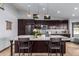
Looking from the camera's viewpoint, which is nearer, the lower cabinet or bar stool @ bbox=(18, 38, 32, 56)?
bar stool @ bbox=(18, 38, 32, 56)

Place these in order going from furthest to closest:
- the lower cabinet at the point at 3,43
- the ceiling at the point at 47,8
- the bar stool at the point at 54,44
A: the ceiling at the point at 47,8 → the lower cabinet at the point at 3,43 → the bar stool at the point at 54,44

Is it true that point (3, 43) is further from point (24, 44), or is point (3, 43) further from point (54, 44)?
point (54, 44)

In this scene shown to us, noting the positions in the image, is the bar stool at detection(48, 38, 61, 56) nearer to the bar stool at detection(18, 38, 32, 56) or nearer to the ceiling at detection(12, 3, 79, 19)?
the bar stool at detection(18, 38, 32, 56)

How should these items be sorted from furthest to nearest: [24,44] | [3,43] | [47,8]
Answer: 1. [47,8]
2. [3,43]
3. [24,44]

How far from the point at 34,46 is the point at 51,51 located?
0.76m

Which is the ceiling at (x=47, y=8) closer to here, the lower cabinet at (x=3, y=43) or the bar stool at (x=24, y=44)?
the bar stool at (x=24, y=44)

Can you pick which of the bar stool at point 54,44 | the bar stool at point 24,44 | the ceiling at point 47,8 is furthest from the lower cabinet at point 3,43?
the bar stool at point 54,44

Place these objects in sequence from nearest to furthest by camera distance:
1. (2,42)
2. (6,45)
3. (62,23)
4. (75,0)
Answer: (75,0)
(2,42)
(6,45)
(62,23)

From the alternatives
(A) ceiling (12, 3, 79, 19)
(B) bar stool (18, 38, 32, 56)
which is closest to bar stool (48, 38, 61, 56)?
(B) bar stool (18, 38, 32, 56)

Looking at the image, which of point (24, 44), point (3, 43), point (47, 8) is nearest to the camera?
point (24, 44)

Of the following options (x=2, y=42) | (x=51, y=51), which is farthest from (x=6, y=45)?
(x=51, y=51)

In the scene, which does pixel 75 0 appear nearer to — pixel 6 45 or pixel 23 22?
pixel 6 45

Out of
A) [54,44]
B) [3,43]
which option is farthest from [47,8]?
[3,43]

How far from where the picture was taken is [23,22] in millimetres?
11281
